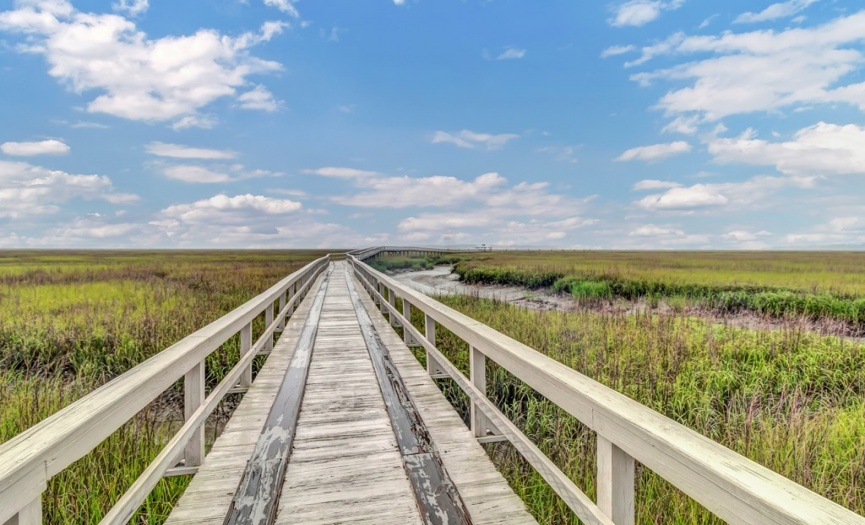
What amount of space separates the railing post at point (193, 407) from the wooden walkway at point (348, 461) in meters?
0.10

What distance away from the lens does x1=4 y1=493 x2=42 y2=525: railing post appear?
53.7 inches

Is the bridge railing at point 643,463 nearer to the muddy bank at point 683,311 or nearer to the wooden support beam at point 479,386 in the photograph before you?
the wooden support beam at point 479,386

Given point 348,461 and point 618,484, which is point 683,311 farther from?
point 618,484

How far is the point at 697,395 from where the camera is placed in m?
5.78

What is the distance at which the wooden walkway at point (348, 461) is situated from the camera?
2.66m

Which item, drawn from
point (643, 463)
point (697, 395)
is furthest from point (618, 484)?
point (697, 395)

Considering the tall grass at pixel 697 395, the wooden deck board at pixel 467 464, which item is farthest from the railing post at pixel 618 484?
the tall grass at pixel 697 395

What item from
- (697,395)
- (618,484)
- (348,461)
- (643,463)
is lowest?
(697,395)

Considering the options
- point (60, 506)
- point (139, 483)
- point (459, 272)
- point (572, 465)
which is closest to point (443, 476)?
point (572, 465)

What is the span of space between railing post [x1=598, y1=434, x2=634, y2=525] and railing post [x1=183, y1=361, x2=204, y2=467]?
111 inches

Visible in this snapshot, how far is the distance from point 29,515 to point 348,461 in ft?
7.02

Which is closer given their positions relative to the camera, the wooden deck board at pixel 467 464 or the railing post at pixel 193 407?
the wooden deck board at pixel 467 464

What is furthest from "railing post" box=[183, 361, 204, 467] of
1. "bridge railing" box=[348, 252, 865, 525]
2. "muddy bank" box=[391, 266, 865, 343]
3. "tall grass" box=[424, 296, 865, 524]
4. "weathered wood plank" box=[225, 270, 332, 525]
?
"muddy bank" box=[391, 266, 865, 343]

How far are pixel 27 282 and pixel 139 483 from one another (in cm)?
2007
